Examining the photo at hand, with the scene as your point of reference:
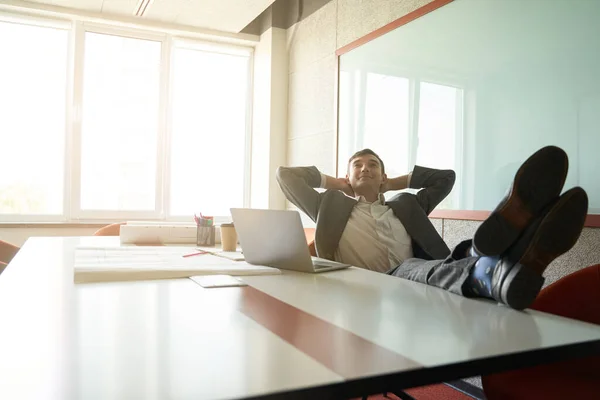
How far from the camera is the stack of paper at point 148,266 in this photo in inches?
50.1

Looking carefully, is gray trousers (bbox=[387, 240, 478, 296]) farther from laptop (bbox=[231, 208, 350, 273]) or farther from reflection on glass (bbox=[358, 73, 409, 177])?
reflection on glass (bbox=[358, 73, 409, 177])

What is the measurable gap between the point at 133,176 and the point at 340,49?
7.90 ft

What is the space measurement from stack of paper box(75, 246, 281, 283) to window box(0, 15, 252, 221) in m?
3.23

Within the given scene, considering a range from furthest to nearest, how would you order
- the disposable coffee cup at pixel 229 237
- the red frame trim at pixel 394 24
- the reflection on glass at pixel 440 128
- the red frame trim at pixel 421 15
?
1. the red frame trim at pixel 394 24
2. the reflection on glass at pixel 440 128
3. the red frame trim at pixel 421 15
4. the disposable coffee cup at pixel 229 237

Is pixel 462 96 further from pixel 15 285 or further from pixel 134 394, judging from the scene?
pixel 134 394

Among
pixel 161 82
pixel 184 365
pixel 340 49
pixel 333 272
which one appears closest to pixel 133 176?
pixel 161 82

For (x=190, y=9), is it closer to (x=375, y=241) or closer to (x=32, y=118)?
(x=32, y=118)

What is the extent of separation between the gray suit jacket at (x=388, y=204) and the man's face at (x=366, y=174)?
6.6 inches

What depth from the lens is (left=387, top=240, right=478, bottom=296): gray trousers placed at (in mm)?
1189

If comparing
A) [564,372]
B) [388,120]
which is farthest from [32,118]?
[564,372]

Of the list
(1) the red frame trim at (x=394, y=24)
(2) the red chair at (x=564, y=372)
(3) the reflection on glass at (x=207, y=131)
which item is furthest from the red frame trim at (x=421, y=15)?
(3) the reflection on glass at (x=207, y=131)

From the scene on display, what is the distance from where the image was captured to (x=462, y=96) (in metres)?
2.72

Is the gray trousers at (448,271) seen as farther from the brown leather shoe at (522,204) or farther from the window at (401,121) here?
the window at (401,121)

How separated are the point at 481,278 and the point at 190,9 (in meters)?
3.99
